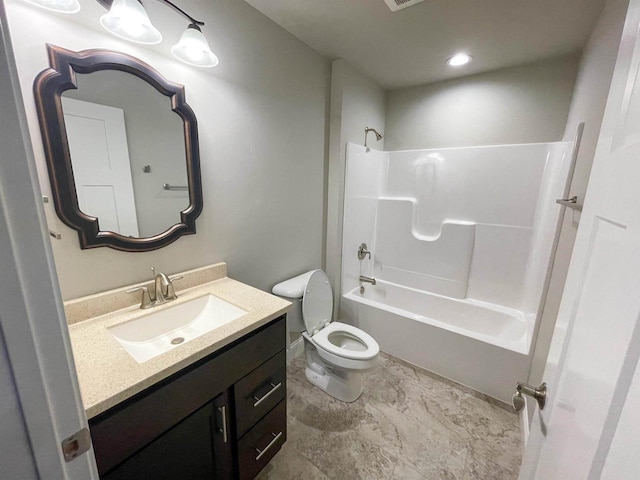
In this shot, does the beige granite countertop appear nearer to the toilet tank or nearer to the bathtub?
the toilet tank

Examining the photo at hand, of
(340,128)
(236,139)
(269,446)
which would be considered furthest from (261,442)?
(340,128)

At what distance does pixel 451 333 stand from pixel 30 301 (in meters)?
2.18

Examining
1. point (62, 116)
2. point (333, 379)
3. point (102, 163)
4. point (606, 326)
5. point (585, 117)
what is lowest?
point (333, 379)

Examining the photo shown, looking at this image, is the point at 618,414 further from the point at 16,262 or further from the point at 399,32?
the point at 399,32

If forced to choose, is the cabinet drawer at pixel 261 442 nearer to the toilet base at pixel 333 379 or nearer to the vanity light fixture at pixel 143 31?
the toilet base at pixel 333 379

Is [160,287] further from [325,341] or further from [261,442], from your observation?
[325,341]

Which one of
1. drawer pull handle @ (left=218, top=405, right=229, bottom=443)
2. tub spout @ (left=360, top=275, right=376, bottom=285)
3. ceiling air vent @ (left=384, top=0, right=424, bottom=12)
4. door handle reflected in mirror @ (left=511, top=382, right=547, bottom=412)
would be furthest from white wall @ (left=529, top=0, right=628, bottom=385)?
drawer pull handle @ (left=218, top=405, right=229, bottom=443)

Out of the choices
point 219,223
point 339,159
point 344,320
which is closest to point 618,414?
point 219,223

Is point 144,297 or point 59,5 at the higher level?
point 59,5

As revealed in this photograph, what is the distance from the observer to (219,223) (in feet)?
4.95

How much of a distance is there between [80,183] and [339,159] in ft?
5.28

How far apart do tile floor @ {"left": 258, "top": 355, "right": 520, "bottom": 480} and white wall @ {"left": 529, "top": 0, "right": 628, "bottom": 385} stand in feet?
1.50

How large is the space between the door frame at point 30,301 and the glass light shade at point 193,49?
97cm

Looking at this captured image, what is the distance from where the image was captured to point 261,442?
1.22 meters
